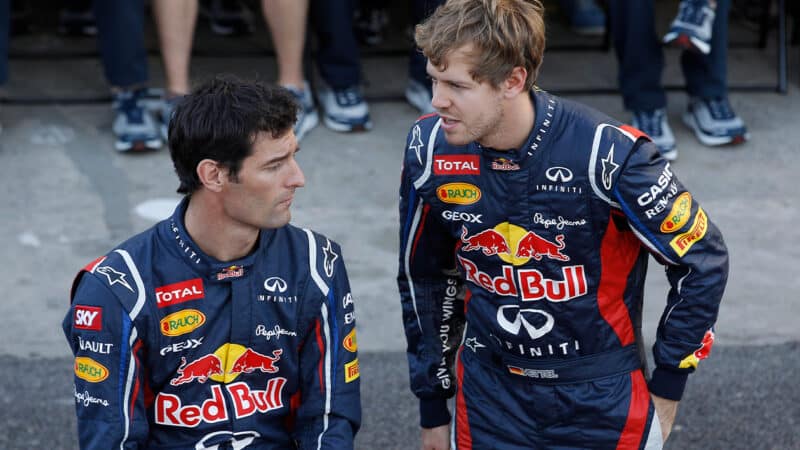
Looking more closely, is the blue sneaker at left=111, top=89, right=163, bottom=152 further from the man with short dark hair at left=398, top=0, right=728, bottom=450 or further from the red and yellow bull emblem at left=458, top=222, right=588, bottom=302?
the red and yellow bull emblem at left=458, top=222, right=588, bottom=302

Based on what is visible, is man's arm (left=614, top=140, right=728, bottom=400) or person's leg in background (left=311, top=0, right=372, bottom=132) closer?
man's arm (left=614, top=140, right=728, bottom=400)

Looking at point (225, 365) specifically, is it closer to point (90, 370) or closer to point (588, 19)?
point (90, 370)

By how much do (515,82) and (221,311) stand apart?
929 millimetres

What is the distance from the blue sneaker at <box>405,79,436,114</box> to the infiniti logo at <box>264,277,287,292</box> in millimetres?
3821

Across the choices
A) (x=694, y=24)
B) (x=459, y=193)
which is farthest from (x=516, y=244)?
(x=694, y=24)

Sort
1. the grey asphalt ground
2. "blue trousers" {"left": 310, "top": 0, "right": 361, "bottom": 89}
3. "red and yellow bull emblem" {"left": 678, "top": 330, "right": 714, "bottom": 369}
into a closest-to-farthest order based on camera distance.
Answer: "red and yellow bull emblem" {"left": 678, "top": 330, "right": 714, "bottom": 369}
the grey asphalt ground
"blue trousers" {"left": 310, "top": 0, "right": 361, "bottom": 89}

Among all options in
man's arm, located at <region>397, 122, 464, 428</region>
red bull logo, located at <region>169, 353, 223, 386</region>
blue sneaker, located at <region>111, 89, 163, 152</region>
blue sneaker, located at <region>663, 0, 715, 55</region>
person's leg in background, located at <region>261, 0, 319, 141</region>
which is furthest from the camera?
person's leg in background, located at <region>261, 0, 319, 141</region>

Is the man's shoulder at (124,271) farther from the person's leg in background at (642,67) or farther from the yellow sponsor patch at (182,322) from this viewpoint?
the person's leg in background at (642,67)

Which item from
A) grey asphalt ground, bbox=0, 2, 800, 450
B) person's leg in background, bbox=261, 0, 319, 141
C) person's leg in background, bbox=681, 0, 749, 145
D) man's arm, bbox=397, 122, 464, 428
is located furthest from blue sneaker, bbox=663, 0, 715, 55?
man's arm, bbox=397, 122, 464, 428

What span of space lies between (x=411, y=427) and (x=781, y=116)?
355 centimetres

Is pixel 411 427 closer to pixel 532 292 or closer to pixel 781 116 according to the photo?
pixel 532 292

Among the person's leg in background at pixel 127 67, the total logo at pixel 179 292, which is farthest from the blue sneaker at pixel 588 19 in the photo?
the total logo at pixel 179 292

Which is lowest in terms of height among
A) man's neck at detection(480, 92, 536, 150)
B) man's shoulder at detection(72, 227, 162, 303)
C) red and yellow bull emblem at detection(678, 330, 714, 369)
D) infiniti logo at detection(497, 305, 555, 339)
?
red and yellow bull emblem at detection(678, 330, 714, 369)

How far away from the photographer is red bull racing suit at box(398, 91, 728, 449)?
9.77 ft
